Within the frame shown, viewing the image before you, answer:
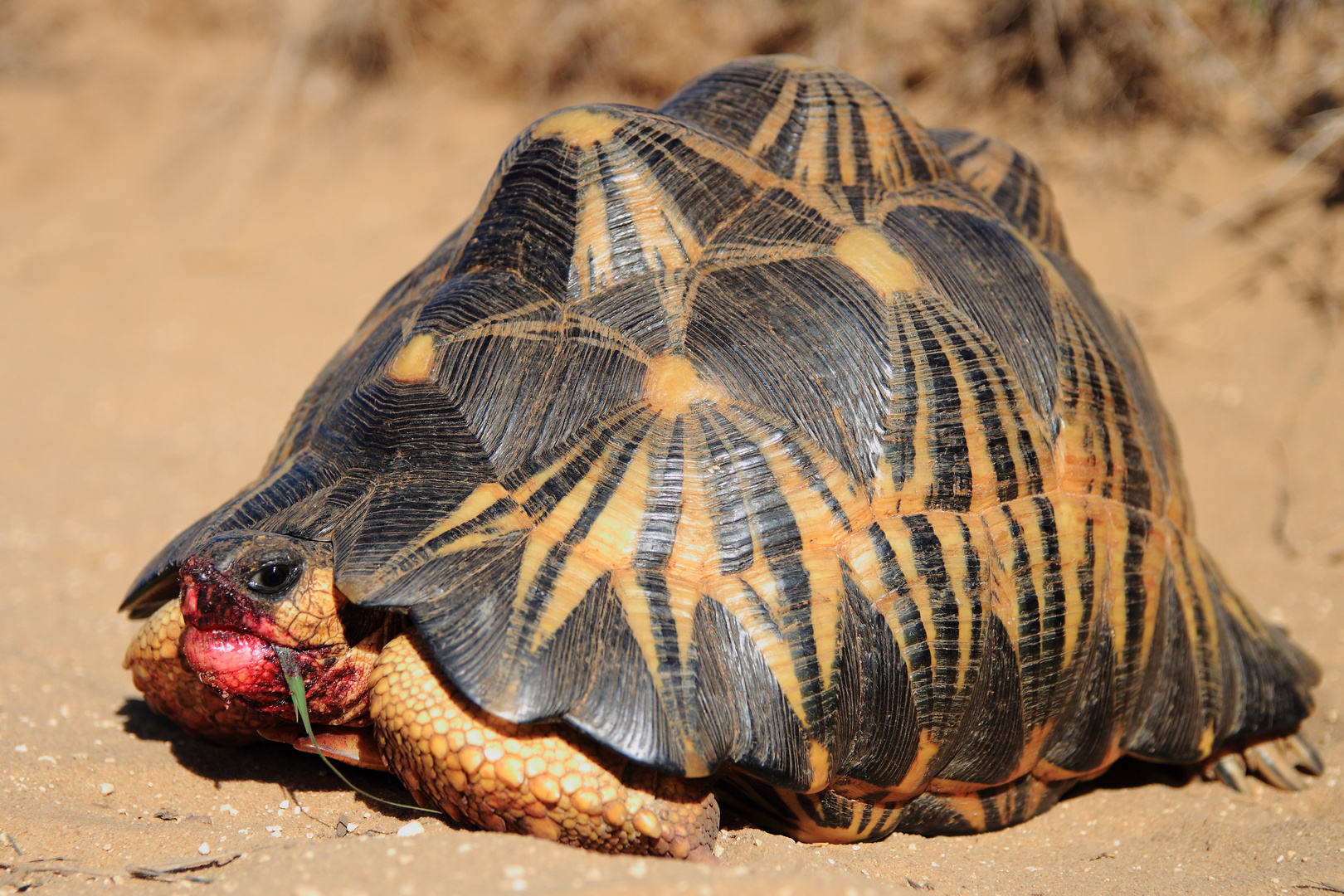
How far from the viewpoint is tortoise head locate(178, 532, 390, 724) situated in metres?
2.07

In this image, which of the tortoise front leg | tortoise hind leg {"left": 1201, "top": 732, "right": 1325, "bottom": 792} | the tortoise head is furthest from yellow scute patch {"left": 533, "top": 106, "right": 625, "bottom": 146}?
tortoise hind leg {"left": 1201, "top": 732, "right": 1325, "bottom": 792}

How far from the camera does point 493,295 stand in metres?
2.29

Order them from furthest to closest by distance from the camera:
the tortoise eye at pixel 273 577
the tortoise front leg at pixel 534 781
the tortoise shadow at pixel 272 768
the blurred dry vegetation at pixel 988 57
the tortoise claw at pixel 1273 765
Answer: the blurred dry vegetation at pixel 988 57 → the tortoise claw at pixel 1273 765 → the tortoise shadow at pixel 272 768 → the tortoise eye at pixel 273 577 → the tortoise front leg at pixel 534 781

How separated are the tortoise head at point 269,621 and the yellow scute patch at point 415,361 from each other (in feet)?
1.30

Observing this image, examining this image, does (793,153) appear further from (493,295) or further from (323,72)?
(323,72)


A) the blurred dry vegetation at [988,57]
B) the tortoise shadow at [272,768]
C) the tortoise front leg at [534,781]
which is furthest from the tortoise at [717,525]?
the blurred dry vegetation at [988,57]

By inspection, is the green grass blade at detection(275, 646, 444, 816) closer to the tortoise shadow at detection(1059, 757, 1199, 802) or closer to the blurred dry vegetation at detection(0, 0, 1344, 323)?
the tortoise shadow at detection(1059, 757, 1199, 802)

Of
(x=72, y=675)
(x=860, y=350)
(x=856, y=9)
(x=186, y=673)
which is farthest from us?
(x=856, y=9)

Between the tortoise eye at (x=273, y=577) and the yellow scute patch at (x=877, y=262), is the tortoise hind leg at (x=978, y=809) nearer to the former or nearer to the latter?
the yellow scute patch at (x=877, y=262)

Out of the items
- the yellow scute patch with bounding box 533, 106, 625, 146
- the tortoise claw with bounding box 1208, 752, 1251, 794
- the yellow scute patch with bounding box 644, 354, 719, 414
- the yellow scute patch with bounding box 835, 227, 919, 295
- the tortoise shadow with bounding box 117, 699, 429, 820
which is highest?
the yellow scute patch with bounding box 533, 106, 625, 146

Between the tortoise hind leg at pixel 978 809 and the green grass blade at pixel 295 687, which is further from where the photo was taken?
the tortoise hind leg at pixel 978 809

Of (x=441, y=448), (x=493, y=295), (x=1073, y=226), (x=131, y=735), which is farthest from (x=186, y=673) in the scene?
(x=1073, y=226)

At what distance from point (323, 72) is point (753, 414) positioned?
7.45 metres

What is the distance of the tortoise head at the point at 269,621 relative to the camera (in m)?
2.07
